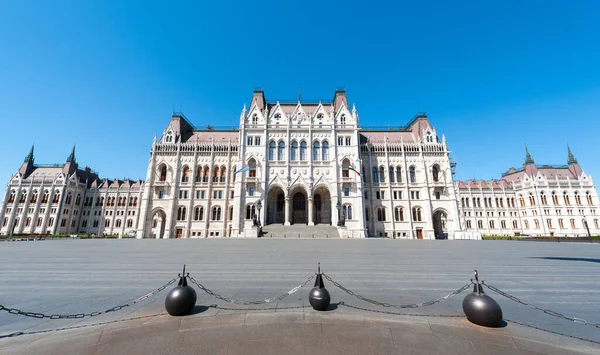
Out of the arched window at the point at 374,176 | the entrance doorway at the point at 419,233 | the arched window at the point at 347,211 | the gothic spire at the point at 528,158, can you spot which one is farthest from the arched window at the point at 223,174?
the gothic spire at the point at 528,158

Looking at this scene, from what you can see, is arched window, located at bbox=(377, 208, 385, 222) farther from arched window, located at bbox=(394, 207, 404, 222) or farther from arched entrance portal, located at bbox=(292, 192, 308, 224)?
arched entrance portal, located at bbox=(292, 192, 308, 224)

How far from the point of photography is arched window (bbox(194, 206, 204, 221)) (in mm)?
37688

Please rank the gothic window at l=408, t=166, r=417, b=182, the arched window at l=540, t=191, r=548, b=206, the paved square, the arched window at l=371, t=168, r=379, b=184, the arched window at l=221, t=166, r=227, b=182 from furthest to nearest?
the arched window at l=540, t=191, r=548, b=206 < the gothic window at l=408, t=166, r=417, b=182 < the arched window at l=371, t=168, r=379, b=184 < the arched window at l=221, t=166, r=227, b=182 < the paved square

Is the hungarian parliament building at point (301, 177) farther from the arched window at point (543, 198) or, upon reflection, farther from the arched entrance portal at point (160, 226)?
the arched window at point (543, 198)

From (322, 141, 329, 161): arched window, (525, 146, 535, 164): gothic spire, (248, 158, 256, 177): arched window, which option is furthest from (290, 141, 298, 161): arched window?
(525, 146, 535, 164): gothic spire

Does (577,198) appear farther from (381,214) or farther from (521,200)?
(381,214)

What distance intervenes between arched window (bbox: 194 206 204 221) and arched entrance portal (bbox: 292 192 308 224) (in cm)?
1488

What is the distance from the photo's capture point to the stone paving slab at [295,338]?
2947 millimetres

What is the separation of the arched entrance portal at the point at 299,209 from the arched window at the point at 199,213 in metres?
14.9

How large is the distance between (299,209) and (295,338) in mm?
34823

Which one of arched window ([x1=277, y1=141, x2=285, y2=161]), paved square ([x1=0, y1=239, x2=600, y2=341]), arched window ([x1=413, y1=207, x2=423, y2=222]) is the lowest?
paved square ([x1=0, y1=239, x2=600, y2=341])

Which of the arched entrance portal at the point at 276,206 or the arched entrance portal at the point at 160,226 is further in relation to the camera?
the arched entrance portal at the point at 160,226

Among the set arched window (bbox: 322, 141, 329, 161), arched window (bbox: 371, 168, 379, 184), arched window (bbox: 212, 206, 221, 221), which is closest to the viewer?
arched window (bbox: 212, 206, 221, 221)

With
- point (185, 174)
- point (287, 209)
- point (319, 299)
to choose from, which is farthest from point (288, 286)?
point (185, 174)
